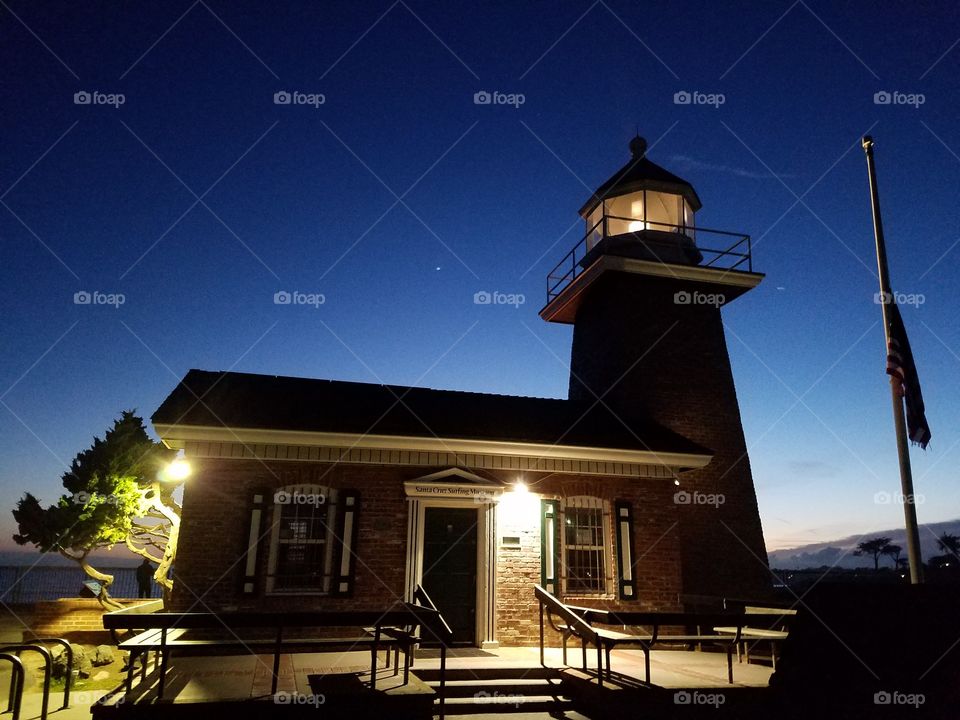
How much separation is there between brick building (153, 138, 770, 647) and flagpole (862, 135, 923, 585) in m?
3.54

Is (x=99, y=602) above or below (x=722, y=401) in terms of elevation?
below

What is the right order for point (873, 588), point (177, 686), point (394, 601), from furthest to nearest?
point (394, 601), point (177, 686), point (873, 588)

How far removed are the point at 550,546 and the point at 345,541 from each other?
3.50 metres

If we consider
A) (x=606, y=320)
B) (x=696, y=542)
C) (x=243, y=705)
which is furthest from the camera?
(x=606, y=320)

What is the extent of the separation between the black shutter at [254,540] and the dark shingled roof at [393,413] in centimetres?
115

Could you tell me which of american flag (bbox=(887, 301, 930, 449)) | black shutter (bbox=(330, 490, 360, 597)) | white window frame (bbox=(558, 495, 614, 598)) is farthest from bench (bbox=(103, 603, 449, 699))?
american flag (bbox=(887, 301, 930, 449))

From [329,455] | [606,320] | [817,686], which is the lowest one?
[817,686]

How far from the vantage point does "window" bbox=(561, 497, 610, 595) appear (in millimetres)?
11820

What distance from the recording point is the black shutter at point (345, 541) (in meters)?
10.5

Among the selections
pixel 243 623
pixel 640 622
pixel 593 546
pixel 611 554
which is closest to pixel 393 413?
pixel 593 546

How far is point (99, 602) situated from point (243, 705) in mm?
10878

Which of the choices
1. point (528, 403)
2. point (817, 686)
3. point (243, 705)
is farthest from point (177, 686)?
point (528, 403)

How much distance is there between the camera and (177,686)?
23.4 ft

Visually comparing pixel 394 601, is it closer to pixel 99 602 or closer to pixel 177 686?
pixel 177 686
